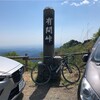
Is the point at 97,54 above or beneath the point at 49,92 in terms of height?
above

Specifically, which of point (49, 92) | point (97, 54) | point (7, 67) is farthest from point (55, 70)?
point (97, 54)

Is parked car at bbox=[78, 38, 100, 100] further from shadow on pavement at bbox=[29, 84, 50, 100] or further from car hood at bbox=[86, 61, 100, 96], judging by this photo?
shadow on pavement at bbox=[29, 84, 50, 100]

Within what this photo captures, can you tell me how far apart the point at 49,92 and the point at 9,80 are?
2.77 m

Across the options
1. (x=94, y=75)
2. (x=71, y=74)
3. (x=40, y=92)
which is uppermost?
(x=94, y=75)

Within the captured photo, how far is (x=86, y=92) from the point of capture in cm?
409

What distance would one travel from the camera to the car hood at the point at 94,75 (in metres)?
4.04

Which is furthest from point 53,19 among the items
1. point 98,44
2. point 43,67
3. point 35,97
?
point 98,44

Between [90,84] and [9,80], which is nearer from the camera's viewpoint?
[90,84]

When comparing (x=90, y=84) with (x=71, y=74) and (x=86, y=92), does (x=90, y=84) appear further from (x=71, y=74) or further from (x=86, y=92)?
(x=71, y=74)

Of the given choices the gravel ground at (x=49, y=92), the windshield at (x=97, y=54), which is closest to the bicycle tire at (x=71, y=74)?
the gravel ground at (x=49, y=92)

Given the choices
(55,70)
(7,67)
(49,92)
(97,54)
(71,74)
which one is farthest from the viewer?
(71,74)

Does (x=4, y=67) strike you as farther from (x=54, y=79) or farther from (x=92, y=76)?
(x=54, y=79)

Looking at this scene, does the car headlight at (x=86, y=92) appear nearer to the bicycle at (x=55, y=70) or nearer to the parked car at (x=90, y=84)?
the parked car at (x=90, y=84)

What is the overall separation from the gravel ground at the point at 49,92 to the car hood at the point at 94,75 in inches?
111
